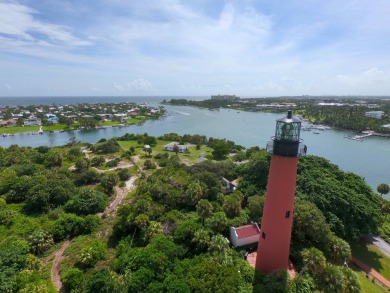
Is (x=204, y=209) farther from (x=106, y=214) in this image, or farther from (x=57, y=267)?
(x=57, y=267)

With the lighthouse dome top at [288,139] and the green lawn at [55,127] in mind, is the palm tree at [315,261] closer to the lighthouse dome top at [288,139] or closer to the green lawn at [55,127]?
the lighthouse dome top at [288,139]

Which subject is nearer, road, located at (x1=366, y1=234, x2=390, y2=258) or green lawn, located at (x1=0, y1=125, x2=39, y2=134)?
road, located at (x1=366, y1=234, x2=390, y2=258)

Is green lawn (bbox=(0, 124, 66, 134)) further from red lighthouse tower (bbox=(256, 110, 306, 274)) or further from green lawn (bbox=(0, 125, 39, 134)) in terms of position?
red lighthouse tower (bbox=(256, 110, 306, 274))

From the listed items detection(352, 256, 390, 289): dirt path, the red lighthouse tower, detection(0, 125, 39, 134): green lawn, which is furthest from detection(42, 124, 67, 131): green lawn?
detection(352, 256, 390, 289): dirt path

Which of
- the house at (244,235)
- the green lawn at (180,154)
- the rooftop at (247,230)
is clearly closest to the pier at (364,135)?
the green lawn at (180,154)

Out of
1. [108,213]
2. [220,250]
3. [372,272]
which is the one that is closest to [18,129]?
[108,213]
